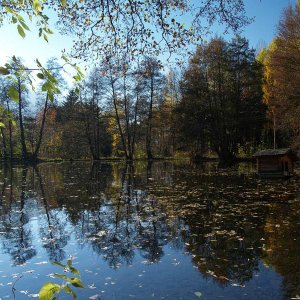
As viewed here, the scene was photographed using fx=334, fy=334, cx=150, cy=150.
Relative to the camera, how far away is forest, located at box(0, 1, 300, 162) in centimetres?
642

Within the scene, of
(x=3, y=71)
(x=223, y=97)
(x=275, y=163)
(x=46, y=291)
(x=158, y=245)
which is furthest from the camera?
(x=223, y=97)

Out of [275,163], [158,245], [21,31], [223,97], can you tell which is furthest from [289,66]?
[21,31]

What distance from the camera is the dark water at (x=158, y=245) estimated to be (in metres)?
5.36

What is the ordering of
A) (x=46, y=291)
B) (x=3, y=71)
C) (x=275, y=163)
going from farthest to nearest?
(x=275, y=163)
(x=3, y=71)
(x=46, y=291)

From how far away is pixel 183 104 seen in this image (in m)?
39.0

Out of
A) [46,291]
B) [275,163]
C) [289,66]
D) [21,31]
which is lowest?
[46,291]

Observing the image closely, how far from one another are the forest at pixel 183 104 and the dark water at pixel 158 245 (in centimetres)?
335

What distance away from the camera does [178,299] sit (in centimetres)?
494

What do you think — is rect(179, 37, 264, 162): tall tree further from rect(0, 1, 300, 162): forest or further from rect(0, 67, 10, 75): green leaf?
rect(0, 67, 10, 75): green leaf

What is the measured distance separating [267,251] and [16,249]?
5314 millimetres

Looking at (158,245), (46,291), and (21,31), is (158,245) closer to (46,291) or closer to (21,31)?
(46,291)

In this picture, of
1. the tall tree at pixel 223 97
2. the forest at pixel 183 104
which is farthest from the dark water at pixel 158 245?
the tall tree at pixel 223 97

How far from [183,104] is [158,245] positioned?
107ft

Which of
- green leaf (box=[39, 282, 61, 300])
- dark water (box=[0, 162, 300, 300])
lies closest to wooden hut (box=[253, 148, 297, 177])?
dark water (box=[0, 162, 300, 300])
